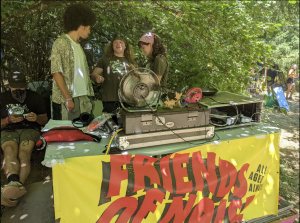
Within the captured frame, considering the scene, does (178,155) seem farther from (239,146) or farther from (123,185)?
(239,146)

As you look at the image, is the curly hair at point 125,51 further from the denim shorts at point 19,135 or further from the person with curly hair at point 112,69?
the denim shorts at point 19,135

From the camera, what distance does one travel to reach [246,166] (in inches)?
82.0

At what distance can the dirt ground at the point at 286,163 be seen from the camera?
3254 millimetres

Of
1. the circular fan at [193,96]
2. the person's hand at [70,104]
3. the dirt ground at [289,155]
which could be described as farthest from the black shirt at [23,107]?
the dirt ground at [289,155]

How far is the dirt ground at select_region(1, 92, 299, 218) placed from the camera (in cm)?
325

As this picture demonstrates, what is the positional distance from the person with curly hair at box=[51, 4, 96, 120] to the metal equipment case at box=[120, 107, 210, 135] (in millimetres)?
752

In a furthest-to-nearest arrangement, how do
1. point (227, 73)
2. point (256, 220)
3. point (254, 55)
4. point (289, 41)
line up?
point (289, 41)
point (227, 73)
point (254, 55)
point (256, 220)

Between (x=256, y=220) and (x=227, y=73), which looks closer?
(x=256, y=220)

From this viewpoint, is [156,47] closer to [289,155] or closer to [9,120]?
[9,120]

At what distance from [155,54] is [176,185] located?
1533mm

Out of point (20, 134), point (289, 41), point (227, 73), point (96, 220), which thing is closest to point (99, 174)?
point (96, 220)

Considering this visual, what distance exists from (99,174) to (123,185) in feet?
0.69

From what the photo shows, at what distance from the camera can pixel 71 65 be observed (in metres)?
2.12

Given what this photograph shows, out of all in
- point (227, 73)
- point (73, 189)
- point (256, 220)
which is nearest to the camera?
point (73, 189)
